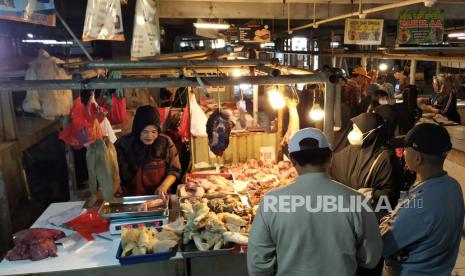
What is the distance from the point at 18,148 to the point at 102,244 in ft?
22.2

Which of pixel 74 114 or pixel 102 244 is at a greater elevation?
pixel 74 114

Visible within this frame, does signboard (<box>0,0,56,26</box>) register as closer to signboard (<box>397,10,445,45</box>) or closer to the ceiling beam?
the ceiling beam

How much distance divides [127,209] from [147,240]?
0.74 m

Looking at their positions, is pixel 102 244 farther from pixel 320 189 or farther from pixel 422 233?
pixel 422 233

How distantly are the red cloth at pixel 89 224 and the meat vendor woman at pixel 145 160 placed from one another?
0.87m

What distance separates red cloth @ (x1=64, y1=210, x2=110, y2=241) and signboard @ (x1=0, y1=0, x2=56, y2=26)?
2.31 meters

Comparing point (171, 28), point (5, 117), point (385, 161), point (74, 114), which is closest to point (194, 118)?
point (74, 114)

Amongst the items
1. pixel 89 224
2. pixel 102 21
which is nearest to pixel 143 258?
pixel 89 224

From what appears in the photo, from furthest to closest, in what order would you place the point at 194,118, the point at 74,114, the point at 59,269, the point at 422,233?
the point at 194,118 < the point at 74,114 < the point at 59,269 < the point at 422,233

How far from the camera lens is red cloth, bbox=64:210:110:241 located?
390 centimetres

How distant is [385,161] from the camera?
13.9ft

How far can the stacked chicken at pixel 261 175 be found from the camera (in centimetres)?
505

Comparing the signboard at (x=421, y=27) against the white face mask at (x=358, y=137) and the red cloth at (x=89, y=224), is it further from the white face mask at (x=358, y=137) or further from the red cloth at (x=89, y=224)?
the red cloth at (x=89, y=224)

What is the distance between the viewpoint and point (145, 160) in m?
5.10
